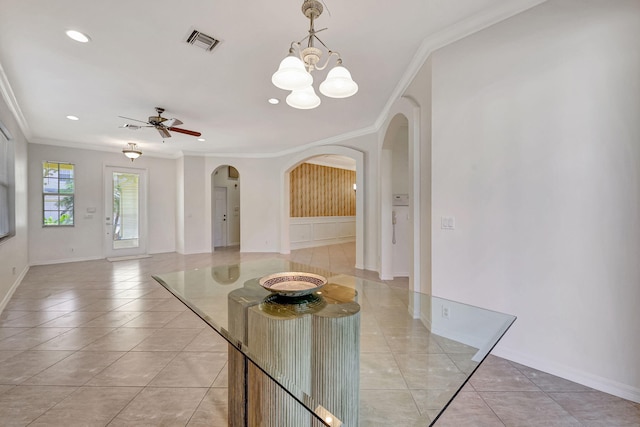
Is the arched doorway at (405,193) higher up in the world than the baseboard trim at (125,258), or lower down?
higher up

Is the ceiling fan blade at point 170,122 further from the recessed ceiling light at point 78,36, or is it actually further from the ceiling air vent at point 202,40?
the ceiling air vent at point 202,40

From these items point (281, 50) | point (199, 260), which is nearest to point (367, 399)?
point (281, 50)

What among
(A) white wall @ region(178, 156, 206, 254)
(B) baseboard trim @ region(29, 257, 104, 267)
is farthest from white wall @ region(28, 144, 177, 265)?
(A) white wall @ region(178, 156, 206, 254)

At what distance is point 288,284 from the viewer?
1.39 metres

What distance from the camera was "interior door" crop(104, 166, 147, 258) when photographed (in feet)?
21.8

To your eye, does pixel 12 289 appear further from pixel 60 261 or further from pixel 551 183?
pixel 551 183

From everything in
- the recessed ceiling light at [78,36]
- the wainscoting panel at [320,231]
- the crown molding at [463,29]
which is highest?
the recessed ceiling light at [78,36]

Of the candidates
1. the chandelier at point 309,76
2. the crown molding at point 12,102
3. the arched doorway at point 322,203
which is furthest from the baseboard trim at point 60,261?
the chandelier at point 309,76

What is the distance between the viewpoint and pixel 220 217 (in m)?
8.91

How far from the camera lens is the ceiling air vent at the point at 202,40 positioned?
2.38 m

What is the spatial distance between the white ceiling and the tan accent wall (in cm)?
358

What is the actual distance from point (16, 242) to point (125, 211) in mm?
2632

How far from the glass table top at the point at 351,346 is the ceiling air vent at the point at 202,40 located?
220 cm

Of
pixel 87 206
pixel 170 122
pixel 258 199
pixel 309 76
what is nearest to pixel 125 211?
pixel 87 206
